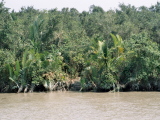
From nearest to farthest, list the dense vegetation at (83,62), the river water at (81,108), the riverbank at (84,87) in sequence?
the river water at (81,108), the dense vegetation at (83,62), the riverbank at (84,87)

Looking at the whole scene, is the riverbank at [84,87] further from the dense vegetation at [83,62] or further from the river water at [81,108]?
the river water at [81,108]

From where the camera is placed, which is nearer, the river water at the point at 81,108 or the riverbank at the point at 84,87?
the river water at the point at 81,108

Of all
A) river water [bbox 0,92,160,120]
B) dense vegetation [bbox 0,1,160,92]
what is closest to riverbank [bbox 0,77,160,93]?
dense vegetation [bbox 0,1,160,92]

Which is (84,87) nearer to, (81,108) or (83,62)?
(83,62)

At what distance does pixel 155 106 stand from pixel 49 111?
5.40 metres

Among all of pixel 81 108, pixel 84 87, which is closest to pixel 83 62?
pixel 84 87

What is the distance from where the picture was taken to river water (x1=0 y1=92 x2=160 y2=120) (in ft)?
34.6

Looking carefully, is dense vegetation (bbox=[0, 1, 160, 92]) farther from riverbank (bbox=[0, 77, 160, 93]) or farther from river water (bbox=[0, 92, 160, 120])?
river water (bbox=[0, 92, 160, 120])

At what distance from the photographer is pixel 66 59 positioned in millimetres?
20156

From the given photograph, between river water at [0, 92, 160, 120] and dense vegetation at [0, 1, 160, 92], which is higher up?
dense vegetation at [0, 1, 160, 92]

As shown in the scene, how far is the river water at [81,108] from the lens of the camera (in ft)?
34.6

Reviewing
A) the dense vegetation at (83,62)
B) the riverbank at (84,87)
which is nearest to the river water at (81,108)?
the riverbank at (84,87)

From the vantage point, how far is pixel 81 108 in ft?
40.8

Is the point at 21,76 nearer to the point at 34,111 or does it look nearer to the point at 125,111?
the point at 34,111
